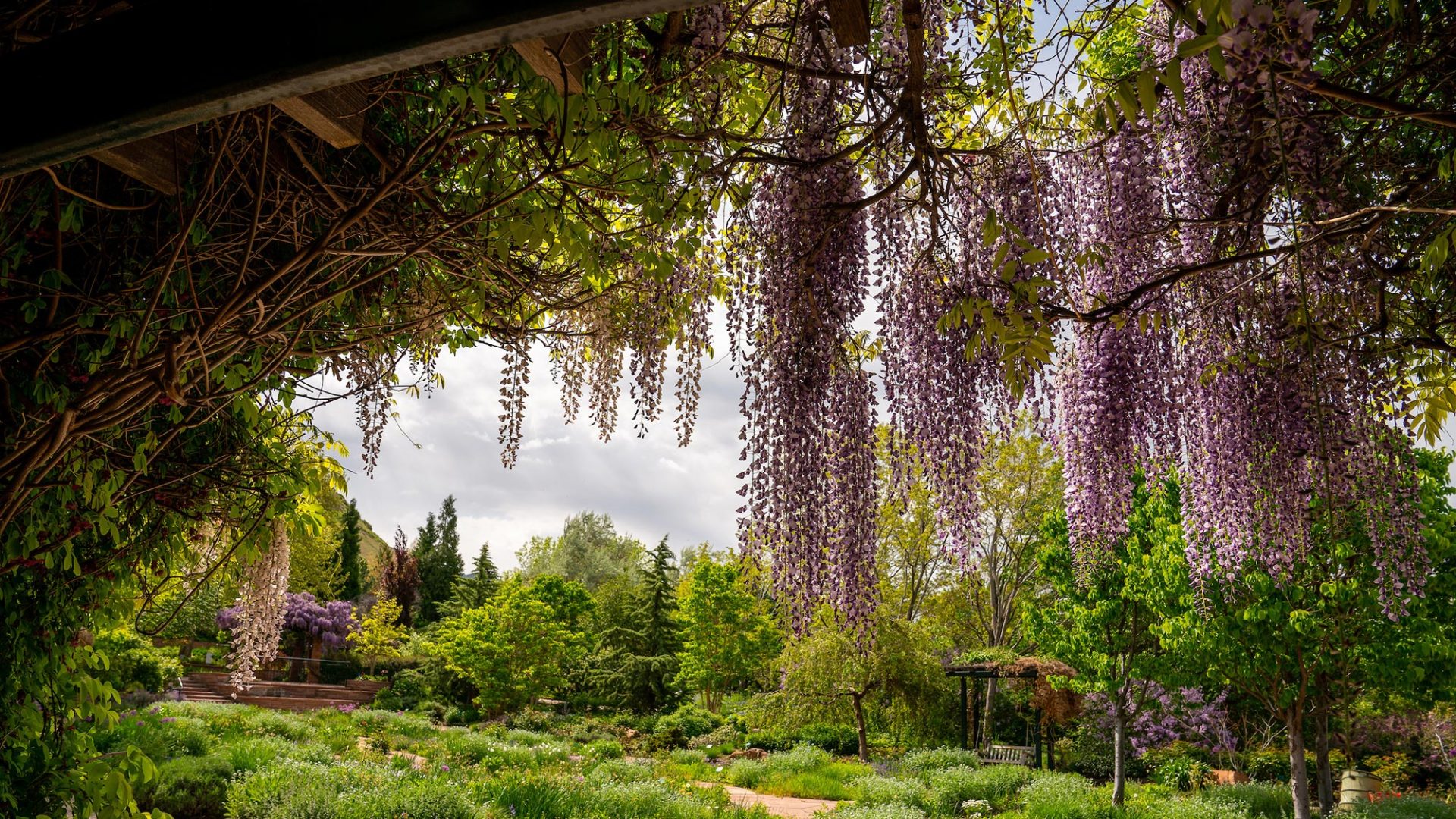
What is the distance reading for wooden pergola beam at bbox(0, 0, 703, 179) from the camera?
2.30ft

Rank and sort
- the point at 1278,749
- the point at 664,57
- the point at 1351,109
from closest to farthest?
1. the point at 664,57
2. the point at 1351,109
3. the point at 1278,749

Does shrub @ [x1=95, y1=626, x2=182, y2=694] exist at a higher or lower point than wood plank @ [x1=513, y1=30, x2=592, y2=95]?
lower

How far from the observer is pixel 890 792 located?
8.52 m

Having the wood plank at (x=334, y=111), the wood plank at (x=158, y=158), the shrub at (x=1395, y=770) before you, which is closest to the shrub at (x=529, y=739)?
the wood plank at (x=158, y=158)

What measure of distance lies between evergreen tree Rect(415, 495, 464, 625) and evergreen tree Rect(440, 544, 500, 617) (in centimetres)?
179

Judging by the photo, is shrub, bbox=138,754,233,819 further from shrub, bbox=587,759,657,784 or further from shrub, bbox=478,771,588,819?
shrub, bbox=587,759,657,784

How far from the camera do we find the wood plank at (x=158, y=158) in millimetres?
1602

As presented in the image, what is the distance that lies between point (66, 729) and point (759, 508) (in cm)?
192

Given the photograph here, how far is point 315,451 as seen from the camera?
3.42 m

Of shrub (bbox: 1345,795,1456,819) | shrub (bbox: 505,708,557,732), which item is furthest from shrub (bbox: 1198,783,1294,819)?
shrub (bbox: 505,708,557,732)

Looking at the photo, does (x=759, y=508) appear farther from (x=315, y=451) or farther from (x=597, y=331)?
(x=315, y=451)

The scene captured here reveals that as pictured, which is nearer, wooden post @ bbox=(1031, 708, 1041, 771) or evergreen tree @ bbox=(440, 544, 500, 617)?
wooden post @ bbox=(1031, 708, 1041, 771)

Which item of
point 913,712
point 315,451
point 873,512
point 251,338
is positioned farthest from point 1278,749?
point 251,338

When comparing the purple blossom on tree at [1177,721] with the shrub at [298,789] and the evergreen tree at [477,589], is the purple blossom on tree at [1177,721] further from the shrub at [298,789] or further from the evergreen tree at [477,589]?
the evergreen tree at [477,589]
